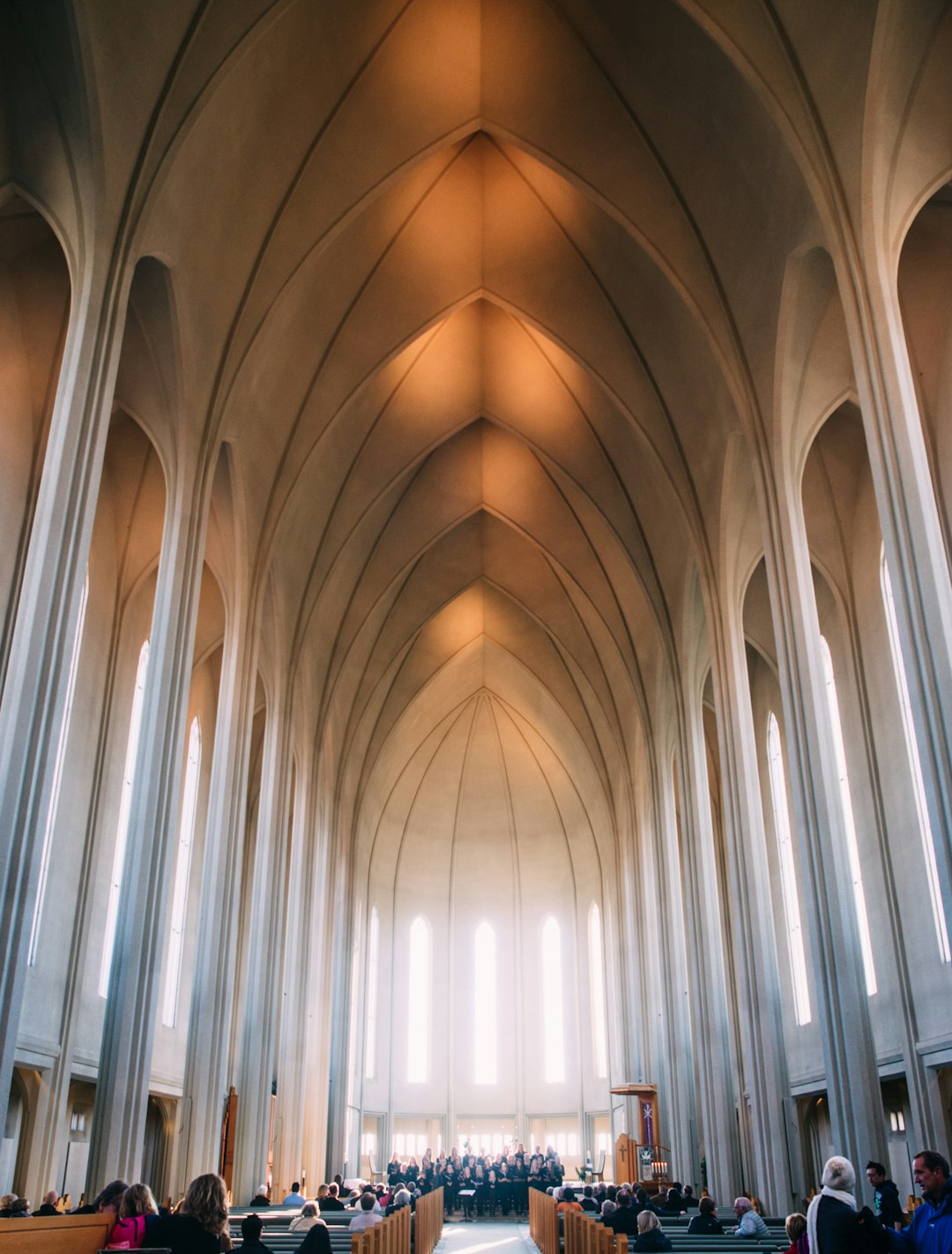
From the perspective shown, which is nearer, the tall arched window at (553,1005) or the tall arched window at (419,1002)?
the tall arched window at (419,1002)

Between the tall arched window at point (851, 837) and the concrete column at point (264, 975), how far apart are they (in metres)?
9.68

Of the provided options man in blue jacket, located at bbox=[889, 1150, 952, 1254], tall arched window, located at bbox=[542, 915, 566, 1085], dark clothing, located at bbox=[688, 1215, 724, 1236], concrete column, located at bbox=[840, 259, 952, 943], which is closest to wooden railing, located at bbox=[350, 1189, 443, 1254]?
dark clothing, located at bbox=[688, 1215, 724, 1236]

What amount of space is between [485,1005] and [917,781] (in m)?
22.2

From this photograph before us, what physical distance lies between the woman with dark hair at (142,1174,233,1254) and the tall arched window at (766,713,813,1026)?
53.8 ft

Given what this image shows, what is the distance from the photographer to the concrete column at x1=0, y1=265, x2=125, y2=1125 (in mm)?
8758

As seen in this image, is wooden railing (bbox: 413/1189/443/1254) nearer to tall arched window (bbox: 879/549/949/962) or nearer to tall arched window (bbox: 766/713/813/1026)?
tall arched window (bbox: 766/713/813/1026)

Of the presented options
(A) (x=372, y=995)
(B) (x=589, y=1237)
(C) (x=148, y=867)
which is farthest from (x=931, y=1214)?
(A) (x=372, y=995)

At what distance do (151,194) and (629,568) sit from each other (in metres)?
13.9

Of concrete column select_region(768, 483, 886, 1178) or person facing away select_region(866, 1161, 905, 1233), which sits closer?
person facing away select_region(866, 1161, 905, 1233)

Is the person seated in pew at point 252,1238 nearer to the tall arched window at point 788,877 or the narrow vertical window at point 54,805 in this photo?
the narrow vertical window at point 54,805

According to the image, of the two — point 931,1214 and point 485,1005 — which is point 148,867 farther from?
point 485,1005

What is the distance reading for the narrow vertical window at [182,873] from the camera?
811 inches

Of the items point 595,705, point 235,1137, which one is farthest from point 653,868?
point 235,1137

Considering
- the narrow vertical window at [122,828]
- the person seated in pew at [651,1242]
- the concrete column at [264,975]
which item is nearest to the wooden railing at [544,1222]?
the concrete column at [264,975]
